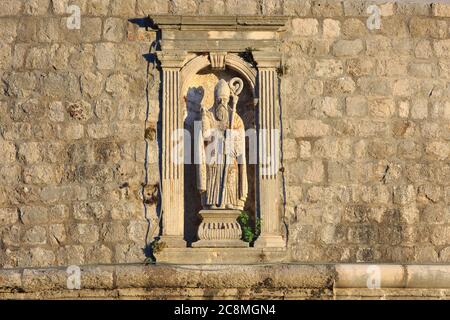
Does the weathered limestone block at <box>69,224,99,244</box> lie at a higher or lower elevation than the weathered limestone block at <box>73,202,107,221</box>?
lower

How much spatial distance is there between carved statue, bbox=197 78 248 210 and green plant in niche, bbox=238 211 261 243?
4.0 inches

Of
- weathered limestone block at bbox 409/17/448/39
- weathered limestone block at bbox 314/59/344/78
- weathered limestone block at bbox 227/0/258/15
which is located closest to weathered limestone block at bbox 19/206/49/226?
weathered limestone block at bbox 227/0/258/15

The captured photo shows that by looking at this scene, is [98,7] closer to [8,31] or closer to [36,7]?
[36,7]

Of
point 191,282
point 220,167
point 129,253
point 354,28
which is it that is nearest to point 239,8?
point 354,28

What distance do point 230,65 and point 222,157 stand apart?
952 mm

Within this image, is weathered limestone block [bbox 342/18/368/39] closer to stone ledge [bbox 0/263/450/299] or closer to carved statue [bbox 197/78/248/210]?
carved statue [bbox 197/78/248/210]

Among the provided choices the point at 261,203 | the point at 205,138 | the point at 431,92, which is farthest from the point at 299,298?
the point at 431,92

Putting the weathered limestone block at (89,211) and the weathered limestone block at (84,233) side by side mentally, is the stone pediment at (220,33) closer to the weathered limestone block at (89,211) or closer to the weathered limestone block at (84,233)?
the weathered limestone block at (89,211)

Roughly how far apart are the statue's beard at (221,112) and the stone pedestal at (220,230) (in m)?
0.96

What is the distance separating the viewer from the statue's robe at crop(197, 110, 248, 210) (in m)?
9.91

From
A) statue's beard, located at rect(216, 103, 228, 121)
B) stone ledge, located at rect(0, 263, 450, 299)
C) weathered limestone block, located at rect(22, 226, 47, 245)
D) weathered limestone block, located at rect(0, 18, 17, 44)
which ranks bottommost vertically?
stone ledge, located at rect(0, 263, 450, 299)

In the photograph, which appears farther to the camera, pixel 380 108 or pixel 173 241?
pixel 380 108

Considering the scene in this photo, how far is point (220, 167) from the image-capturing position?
9.98 m

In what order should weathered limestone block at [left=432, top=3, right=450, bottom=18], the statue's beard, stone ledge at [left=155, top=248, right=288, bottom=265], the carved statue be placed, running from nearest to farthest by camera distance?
stone ledge at [left=155, top=248, right=288, bottom=265] → the carved statue → the statue's beard → weathered limestone block at [left=432, top=3, right=450, bottom=18]
